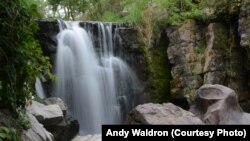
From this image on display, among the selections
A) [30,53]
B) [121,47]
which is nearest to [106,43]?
[121,47]

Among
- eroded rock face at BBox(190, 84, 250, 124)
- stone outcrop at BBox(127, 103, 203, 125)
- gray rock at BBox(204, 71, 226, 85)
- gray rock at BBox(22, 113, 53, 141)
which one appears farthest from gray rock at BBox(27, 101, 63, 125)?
gray rock at BBox(204, 71, 226, 85)

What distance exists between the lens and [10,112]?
4.40 metres

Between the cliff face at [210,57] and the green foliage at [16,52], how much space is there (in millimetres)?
7695

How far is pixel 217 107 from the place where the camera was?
26.4 feet

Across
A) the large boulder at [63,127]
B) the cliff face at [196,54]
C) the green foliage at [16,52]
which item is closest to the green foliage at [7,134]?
the green foliage at [16,52]

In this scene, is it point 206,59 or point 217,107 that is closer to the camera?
point 217,107

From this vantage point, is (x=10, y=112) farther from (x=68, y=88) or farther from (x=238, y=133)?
(x=68, y=88)

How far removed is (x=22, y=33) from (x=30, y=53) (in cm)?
30

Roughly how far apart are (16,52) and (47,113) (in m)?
3.69

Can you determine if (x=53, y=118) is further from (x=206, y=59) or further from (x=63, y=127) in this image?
(x=206, y=59)

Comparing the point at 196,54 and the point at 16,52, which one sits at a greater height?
the point at 16,52

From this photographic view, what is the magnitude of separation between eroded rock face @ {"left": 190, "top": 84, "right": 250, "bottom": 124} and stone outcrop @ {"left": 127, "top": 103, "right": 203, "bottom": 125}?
50cm

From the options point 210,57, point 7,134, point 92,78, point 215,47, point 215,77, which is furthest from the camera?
A: point 215,47

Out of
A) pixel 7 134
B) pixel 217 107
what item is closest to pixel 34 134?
pixel 7 134
